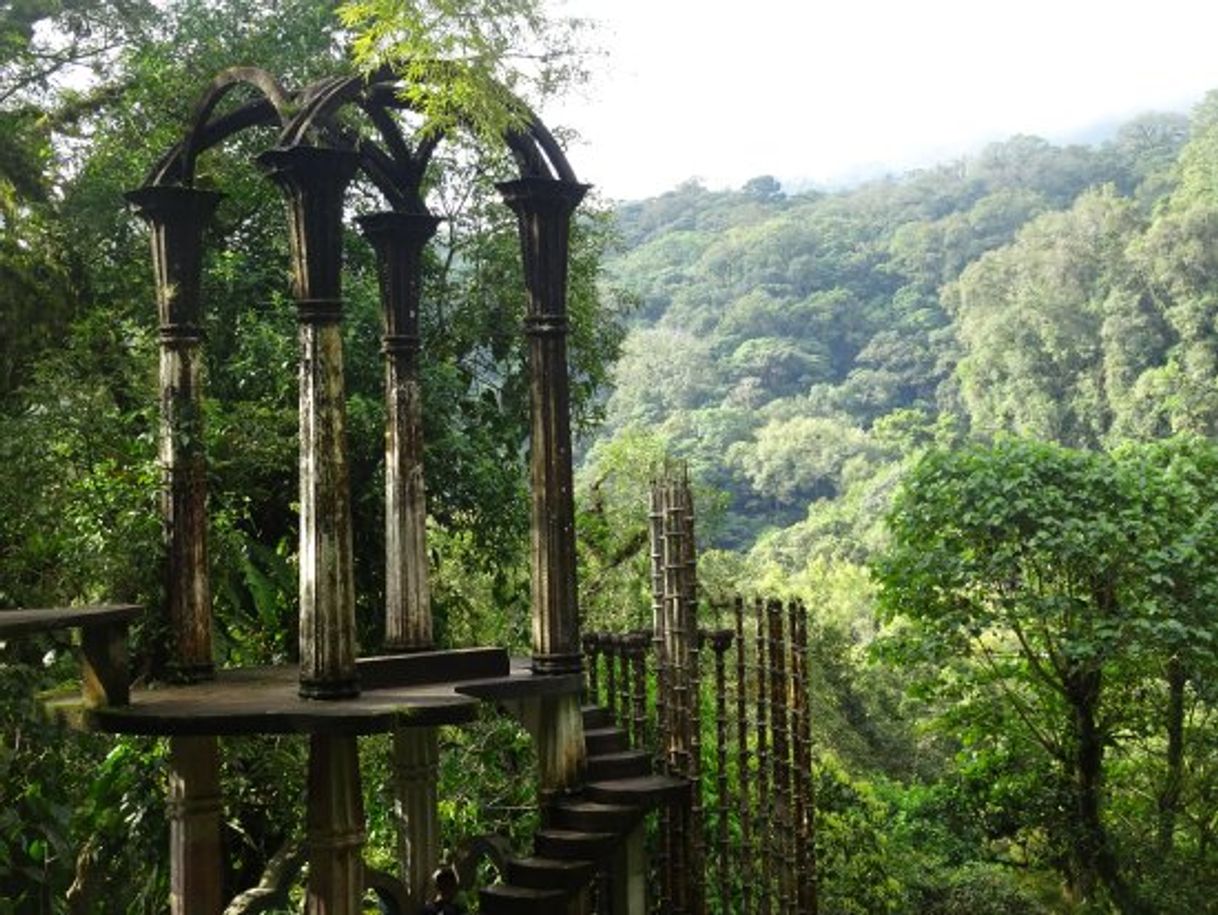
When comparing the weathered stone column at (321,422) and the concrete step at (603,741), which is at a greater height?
the weathered stone column at (321,422)

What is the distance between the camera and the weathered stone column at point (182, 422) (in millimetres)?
7223

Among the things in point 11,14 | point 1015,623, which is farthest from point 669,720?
point 11,14

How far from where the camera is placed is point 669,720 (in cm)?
738

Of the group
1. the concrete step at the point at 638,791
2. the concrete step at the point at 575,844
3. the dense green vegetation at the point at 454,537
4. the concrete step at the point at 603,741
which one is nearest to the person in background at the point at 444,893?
the concrete step at the point at 575,844

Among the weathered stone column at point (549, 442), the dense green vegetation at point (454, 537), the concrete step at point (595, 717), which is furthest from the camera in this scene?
the dense green vegetation at point (454, 537)

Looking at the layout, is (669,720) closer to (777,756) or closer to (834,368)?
(777,756)

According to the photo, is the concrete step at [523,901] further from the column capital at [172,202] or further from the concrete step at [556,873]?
the column capital at [172,202]

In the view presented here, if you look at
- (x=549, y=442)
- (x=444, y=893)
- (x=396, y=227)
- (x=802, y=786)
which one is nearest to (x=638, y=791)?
(x=802, y=786)

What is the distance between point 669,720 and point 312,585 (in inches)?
88.3

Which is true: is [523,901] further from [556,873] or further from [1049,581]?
[1049,581]

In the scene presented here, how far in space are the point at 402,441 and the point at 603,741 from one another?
1973 millimetres

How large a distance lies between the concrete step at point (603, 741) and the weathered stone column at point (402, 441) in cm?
117

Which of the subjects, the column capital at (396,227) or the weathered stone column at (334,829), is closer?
the weathered stone column at (334,829)

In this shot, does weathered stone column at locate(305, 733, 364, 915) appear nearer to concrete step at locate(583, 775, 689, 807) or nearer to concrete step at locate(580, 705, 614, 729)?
concrete step at locate(583, 775, 689, 807)
